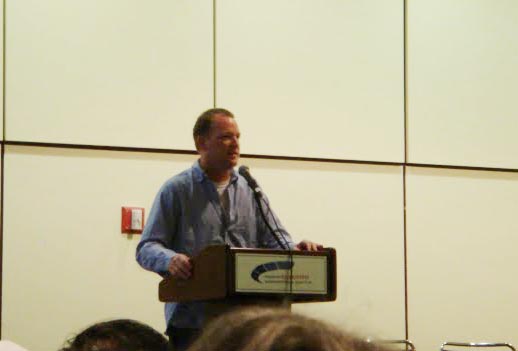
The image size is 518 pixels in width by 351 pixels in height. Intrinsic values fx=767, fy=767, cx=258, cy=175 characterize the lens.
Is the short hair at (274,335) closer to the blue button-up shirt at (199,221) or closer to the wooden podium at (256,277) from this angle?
the wooden podium at (256,277)

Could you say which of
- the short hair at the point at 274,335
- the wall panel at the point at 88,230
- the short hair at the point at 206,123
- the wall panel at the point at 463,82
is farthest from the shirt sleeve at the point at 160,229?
the wall panel at the point at 463,82

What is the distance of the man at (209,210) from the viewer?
2.75 m

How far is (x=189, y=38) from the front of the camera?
4223mm

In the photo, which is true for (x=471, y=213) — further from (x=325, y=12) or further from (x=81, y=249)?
(x=81, y=249)

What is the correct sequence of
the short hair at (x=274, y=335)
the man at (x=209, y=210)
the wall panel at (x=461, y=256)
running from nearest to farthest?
the short hair at (x=274, y=335), the man at (x=209, y=210), the wall panel at (x=461, y=256)

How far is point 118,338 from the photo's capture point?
2.73ft

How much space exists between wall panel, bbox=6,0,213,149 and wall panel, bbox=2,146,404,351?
14cm

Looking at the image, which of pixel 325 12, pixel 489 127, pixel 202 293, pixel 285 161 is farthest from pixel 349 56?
pixel 202 293

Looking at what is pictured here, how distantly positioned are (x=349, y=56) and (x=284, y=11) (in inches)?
18.9

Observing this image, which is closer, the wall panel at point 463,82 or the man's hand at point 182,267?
the man's hand at point 182,267

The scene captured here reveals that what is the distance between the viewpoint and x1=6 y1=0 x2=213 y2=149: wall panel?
3.89 meters

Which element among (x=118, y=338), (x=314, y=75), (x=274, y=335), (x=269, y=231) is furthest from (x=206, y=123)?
(x=274, y=335)

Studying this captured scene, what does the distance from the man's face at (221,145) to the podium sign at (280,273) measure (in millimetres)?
605

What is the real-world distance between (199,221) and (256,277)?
0.55 metres
